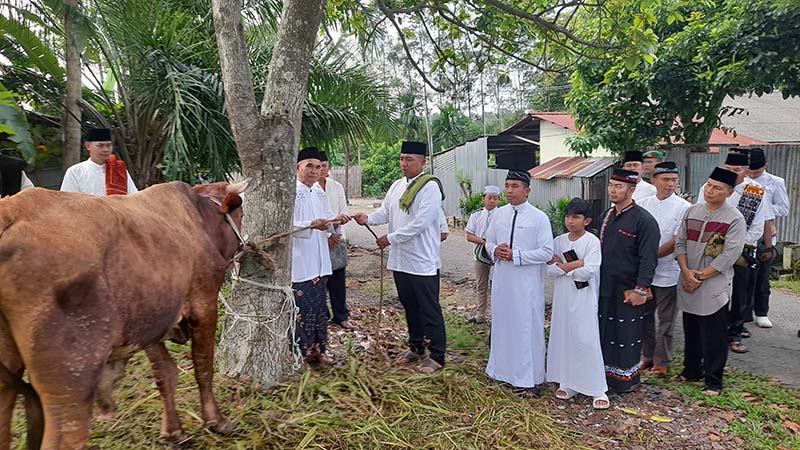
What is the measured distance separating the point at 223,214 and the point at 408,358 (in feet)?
7.86

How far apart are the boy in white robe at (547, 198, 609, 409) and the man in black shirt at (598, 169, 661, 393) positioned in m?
0.20

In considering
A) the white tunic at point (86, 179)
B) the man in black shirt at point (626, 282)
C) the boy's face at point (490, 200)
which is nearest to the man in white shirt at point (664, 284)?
the man in black shirt at point (626, 282)

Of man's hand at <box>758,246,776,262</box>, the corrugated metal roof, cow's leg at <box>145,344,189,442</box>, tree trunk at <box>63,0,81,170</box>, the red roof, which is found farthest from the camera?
the red roof

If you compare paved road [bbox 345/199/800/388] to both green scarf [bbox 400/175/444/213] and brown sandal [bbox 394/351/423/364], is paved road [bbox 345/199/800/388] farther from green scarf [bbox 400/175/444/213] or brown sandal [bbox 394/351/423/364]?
green scarf [bbox 400/175/444/213]

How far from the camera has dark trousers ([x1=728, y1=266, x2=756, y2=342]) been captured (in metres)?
5.55

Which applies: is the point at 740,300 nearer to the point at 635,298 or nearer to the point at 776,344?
the point at 776,344

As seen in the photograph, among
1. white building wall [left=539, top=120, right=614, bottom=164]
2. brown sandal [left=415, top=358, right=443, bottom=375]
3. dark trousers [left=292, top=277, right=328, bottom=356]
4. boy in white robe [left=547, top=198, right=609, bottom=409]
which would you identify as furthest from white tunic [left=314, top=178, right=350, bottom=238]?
white building wall [left=539, top=120, right=614, bottom=164]

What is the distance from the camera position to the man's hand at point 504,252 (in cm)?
465

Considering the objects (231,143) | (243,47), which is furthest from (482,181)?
(243,47)

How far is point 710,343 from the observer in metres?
4.62

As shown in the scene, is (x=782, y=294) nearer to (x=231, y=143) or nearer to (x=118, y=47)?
(x=231, y=143)

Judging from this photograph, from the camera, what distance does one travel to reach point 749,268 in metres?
5.55

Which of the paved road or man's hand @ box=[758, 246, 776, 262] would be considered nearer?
the paved road

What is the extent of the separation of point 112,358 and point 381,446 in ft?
5.05
